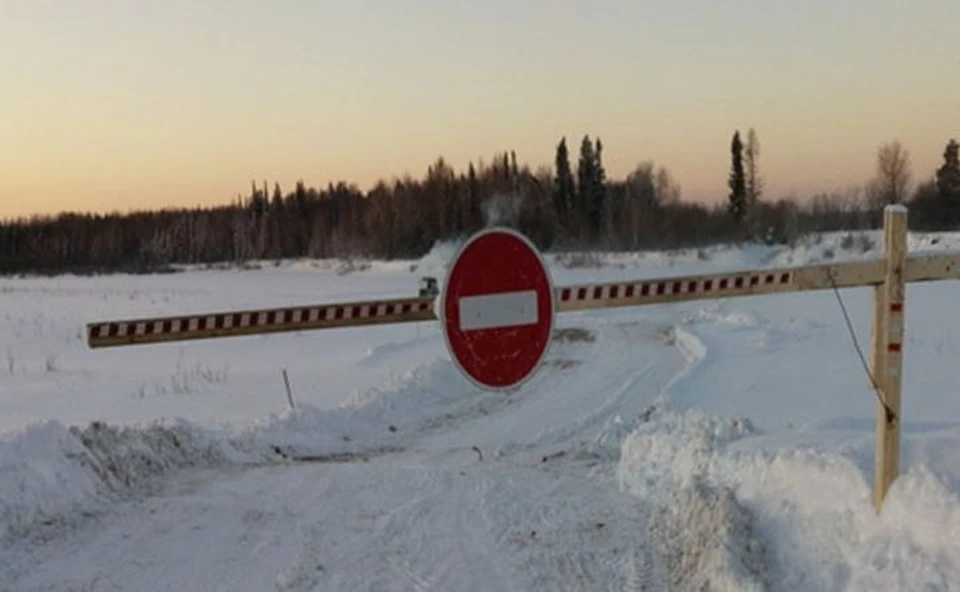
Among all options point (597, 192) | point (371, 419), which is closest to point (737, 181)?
point (597, 192)

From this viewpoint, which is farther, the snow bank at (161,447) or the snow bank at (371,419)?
the snow bank at (371,419)

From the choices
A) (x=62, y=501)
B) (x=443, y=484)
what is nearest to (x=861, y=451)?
(x=443, y=484)

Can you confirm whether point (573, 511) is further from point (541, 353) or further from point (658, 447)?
point (541, 353)

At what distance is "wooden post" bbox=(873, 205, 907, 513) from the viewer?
5051 mm

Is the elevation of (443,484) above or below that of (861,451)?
below

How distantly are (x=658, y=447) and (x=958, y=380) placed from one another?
6.21 meters

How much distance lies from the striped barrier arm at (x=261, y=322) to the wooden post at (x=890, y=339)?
256 centimetres

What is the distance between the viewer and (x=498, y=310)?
4695 millimetres

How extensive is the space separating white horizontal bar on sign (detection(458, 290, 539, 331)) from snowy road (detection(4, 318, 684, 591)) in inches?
74.1

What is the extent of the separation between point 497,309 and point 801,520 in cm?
238

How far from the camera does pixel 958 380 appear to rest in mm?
12328

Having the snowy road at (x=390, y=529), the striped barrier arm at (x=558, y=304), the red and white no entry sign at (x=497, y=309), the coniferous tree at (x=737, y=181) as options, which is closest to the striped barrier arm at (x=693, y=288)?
the striped barrier arm at (x=558, y=304)

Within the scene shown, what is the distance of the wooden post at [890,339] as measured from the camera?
5.05 m

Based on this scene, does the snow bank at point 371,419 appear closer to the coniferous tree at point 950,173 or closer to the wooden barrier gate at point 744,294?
the wooden barrier gate at point 744,294
